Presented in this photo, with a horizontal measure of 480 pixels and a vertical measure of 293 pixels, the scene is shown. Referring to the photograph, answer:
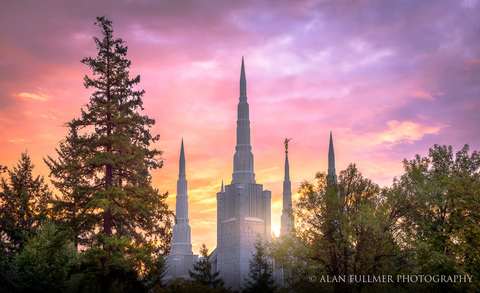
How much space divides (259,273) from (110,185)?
1228 inches

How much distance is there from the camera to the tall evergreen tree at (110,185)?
2897 cm

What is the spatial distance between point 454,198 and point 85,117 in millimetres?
23099

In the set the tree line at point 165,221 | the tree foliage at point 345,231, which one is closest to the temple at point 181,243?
the tree line at point 165,221

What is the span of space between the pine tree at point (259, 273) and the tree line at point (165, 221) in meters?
14.5

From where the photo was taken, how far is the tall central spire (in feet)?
204

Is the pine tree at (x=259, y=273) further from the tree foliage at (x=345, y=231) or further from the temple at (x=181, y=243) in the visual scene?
the temple at (x=181, y=243)

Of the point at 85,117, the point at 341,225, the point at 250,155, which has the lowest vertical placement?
the point at 341,225

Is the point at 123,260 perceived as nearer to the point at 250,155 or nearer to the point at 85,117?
the point at 85,117

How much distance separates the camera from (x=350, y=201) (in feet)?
117

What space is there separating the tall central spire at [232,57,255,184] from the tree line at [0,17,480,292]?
2353 cm

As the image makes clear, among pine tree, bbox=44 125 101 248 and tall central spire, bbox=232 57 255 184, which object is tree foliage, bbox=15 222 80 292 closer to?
pine tree, bbox=44 125 101 248

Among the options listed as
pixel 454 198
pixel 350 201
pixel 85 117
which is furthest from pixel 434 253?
pixel 85 117

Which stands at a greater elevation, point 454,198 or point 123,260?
point 454,198

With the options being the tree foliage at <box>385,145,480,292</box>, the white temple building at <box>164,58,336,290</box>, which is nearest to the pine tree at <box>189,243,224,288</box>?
the white temple building at <box>164,58,336,290</box>
